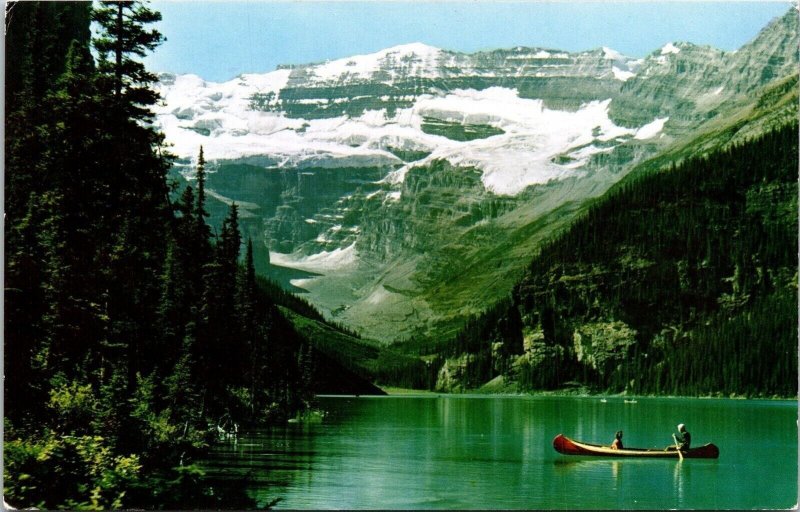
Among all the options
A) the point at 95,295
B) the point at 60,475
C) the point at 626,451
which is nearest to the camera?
the point at 60,475

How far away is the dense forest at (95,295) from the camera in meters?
32.1

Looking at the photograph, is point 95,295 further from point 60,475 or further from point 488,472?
point 488,472

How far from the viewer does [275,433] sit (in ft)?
243

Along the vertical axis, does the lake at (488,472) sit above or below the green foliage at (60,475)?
below

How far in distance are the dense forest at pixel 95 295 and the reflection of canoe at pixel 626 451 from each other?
22.1 m

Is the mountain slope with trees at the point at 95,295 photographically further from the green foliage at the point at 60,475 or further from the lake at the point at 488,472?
the lake at the point at 488,472

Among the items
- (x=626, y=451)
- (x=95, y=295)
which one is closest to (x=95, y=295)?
(x=95, y=295)

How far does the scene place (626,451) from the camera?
200 feet

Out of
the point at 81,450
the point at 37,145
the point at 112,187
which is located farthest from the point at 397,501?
the point at 37,145

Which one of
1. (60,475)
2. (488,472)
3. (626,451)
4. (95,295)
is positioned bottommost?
(488,472)

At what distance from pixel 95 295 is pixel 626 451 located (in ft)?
117

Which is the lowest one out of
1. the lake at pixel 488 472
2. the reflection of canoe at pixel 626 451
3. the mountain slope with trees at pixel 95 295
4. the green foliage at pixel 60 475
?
the lake at pixel 488 472

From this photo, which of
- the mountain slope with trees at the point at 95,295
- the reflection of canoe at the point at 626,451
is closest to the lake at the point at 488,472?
the reflection of canoe at the point at 626,451

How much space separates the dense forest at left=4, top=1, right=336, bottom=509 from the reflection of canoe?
22.1 meters
